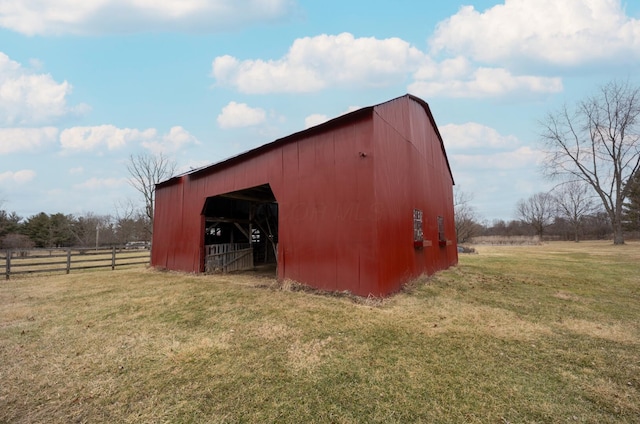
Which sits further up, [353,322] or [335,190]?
[335,190]

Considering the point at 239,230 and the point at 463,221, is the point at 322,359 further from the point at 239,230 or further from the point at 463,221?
the point at 463,221

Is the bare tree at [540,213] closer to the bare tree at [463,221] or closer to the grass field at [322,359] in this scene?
the bare tree at [463,221]

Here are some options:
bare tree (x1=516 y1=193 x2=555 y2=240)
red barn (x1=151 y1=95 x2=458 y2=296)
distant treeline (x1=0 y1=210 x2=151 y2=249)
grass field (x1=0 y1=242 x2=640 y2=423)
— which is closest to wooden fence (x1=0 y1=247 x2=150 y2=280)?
red barn (x1=151 y1=95 x2=458 y2=296)

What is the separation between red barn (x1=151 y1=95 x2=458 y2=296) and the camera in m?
5.99

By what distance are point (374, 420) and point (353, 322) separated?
225 cm

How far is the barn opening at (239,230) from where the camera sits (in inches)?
425

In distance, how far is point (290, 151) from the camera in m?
7.54

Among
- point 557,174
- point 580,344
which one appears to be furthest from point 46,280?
point 557,174

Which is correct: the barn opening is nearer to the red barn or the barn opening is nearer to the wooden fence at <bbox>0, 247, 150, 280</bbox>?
the red barn

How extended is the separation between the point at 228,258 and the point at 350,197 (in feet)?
23.2

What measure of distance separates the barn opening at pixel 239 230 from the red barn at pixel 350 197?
0.69 feet

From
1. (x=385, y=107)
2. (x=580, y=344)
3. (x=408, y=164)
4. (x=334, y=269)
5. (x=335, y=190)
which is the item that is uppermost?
(x=385, y=107)

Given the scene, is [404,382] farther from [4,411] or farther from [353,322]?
[4,411]

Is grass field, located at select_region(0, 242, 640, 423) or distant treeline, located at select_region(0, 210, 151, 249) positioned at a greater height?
distant treeline, located at select_region(0, 210, 151, 249)
